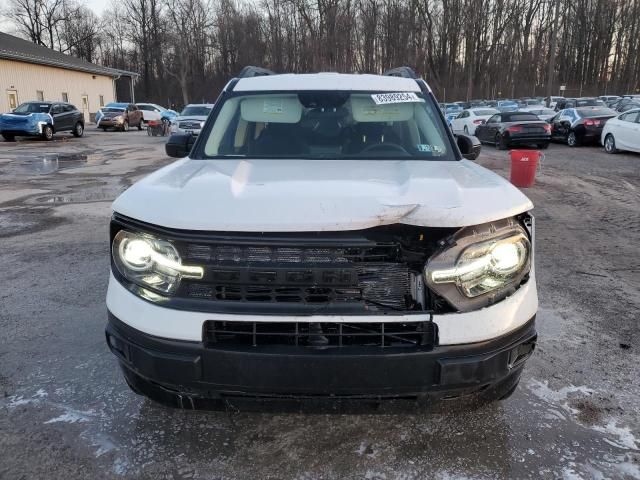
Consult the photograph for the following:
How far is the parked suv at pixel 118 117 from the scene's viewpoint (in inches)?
1292

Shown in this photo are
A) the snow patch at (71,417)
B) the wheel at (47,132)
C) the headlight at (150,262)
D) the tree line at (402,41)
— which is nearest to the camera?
the headlight at (150,262)

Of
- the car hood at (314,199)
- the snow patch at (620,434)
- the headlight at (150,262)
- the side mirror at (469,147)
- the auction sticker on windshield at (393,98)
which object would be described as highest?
the auction sticker on windshield at (393,98)

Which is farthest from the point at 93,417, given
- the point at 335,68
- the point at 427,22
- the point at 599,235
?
the point at 427,22

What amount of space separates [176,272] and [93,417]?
120 cm

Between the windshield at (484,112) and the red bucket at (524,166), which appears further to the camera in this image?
the windshield at (484,112)

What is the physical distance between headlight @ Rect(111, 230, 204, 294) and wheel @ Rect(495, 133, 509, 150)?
61.1 feet

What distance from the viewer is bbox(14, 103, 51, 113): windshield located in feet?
80.5

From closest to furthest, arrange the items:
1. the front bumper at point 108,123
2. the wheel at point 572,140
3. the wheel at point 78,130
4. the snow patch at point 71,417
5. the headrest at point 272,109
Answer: the snow patch at point 71,417
the headrest at point 272,109
the wheel at point 572,140
the wheel at point 78,130
the front bumper at point 108,123

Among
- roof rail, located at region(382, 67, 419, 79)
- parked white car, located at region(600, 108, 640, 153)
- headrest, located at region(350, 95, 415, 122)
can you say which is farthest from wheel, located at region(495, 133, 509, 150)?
headrest, located at region(350, 95, 415, 122)

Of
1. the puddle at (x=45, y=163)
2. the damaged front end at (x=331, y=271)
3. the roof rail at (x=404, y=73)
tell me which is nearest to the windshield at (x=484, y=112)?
the puddle at (x=45, y=163)

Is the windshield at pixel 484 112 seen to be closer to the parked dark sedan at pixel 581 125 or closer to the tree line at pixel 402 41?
the parked dark sedan at pixel 581 125

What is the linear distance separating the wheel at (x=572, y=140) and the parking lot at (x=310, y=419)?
52.0 ft

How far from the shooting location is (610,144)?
55.1 feet

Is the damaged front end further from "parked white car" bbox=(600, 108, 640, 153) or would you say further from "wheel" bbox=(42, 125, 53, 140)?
"wheel" bbox=(42, 125, 53, 140)
